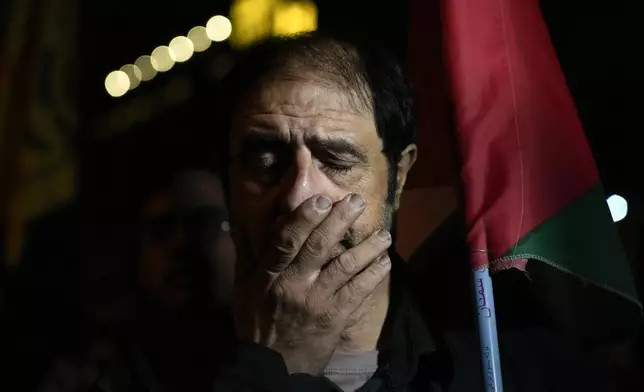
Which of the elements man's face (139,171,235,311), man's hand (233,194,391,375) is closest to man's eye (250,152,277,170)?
man's hand (233,194,391,375)

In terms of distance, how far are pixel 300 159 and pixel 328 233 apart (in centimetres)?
19

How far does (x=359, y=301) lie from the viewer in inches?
50.7

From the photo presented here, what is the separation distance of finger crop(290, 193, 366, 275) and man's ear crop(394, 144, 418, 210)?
0.95 feet

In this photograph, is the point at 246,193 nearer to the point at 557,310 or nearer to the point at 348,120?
the point at 348,120

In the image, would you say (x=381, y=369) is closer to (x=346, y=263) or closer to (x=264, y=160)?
(x=346, y=263)

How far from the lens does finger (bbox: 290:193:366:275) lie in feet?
4.07

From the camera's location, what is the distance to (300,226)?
4.07 feet

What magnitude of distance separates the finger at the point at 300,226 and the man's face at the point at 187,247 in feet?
1.58

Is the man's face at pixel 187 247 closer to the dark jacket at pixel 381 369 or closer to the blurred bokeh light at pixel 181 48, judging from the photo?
the dark jacket at pixel 381 369

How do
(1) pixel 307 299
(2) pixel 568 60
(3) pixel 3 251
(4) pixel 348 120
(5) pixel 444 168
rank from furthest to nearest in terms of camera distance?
Result: (3) pixel 3 251, (2) pixel 568 60, (5) pixel 444 168, (4) pixel 348 120, (1) pixel 307 299

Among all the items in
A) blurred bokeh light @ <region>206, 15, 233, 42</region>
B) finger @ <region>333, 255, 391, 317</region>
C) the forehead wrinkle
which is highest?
blurred bokeh light @ <region>206, 15, 233, 42</region>

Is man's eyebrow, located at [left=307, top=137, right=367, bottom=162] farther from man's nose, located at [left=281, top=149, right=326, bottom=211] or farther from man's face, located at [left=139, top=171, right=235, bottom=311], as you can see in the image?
man's face, located at [left=139, top=171, right=235, bottom=311]

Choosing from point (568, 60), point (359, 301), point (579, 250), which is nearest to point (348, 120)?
point (359, 301)

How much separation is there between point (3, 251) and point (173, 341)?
1.05 m
